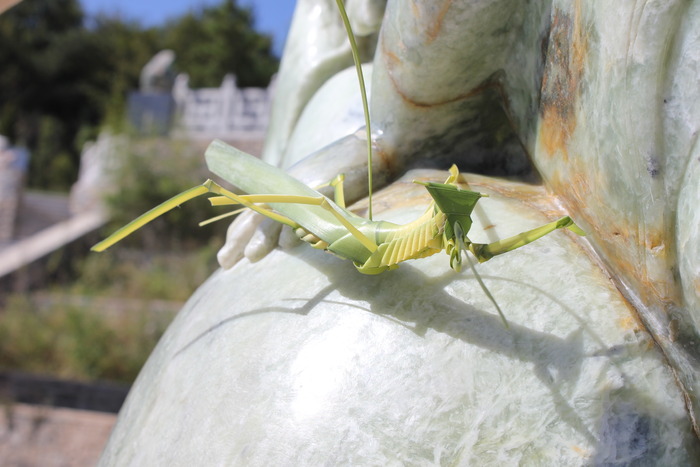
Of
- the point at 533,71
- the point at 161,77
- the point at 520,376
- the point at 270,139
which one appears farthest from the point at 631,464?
the point at 161,77

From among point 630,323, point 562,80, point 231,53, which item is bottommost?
point 630,323

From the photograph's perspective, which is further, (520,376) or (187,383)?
(187,383)

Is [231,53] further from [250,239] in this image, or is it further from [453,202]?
[453,202]

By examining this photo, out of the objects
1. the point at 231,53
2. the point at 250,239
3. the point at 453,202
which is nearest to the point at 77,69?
the point at 231,53

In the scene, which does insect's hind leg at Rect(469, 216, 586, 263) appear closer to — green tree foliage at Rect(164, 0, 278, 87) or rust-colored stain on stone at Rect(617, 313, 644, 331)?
rust-colored stain on stone at Rect(617, 313, 644, 331)

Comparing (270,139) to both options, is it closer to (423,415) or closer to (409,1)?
(409,1)

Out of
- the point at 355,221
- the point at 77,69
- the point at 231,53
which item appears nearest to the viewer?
the point at 355,221

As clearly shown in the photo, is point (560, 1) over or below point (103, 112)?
over
